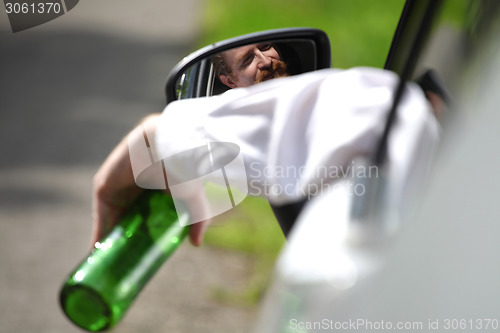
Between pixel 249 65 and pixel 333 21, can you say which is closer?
pixel 249 65

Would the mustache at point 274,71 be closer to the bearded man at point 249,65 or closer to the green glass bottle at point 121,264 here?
the bearded man at point 249,65

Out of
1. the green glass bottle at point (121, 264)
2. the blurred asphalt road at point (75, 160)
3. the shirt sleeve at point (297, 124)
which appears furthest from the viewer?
the blurred asphalt road at point (75, 160)

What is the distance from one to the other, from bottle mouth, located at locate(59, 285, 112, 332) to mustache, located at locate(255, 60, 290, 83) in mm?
421

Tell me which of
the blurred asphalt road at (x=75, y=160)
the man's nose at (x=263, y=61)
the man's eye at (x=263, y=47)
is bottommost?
the blurred asphalt road at (x=75, y=160)

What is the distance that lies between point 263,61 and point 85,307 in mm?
478

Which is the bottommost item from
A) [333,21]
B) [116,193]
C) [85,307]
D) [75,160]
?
[75,160]

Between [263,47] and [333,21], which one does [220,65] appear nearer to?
[263,47]

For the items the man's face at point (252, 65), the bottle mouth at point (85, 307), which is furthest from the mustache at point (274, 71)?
the bottle mouth at point (85, 307)

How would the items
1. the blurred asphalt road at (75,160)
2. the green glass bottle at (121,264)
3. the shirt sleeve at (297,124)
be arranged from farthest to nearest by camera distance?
1. the blurred asphalt road at (75,160)
2. the green glass bottle at (121,264)
3. the shirt sleeve at (297,124)

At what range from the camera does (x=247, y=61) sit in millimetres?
1109

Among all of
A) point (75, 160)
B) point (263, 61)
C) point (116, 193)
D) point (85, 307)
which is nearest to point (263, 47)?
point (263, 61)

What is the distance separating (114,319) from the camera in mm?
1189

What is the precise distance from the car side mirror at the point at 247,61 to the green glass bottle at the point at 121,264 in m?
0.20

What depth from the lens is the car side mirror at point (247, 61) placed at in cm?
109
